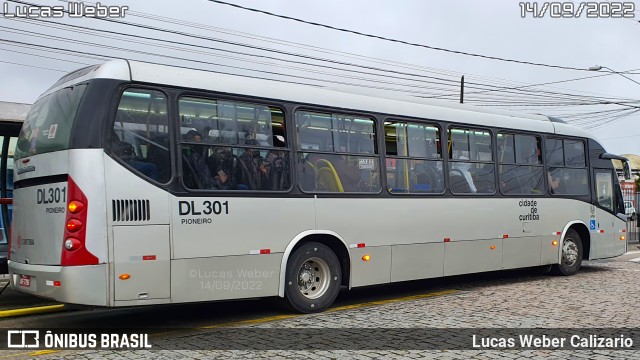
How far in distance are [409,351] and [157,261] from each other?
9.87 feet

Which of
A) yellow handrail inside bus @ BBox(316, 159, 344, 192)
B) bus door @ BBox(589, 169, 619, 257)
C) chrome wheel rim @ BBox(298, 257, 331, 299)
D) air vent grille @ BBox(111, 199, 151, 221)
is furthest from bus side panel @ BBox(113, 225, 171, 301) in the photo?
bus door @ BBox(589, 169, 619, 257)

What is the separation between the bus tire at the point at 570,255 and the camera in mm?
13438

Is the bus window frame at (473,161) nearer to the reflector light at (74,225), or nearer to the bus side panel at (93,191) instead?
the bus side panel at (93,191)

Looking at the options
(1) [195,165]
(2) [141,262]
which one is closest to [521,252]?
(1) [195,165]

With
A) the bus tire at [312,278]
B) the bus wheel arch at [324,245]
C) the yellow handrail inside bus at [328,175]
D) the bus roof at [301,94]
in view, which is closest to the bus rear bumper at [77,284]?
the bus roof at [301,94]

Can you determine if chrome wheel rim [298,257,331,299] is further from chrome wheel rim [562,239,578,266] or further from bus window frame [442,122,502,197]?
chrome wheel rim [562,239,578,266]

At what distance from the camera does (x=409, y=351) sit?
6.62 m

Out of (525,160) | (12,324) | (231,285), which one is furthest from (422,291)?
(12,324)

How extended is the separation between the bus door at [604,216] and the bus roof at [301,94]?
2.05m

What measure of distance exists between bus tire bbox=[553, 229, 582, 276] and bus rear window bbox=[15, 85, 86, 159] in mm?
10260

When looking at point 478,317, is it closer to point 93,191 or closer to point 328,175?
point 328,175

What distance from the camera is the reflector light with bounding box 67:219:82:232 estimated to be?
22.5 ft

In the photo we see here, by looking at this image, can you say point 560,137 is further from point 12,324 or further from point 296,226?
point 12,324

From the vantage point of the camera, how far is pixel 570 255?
533 inches
